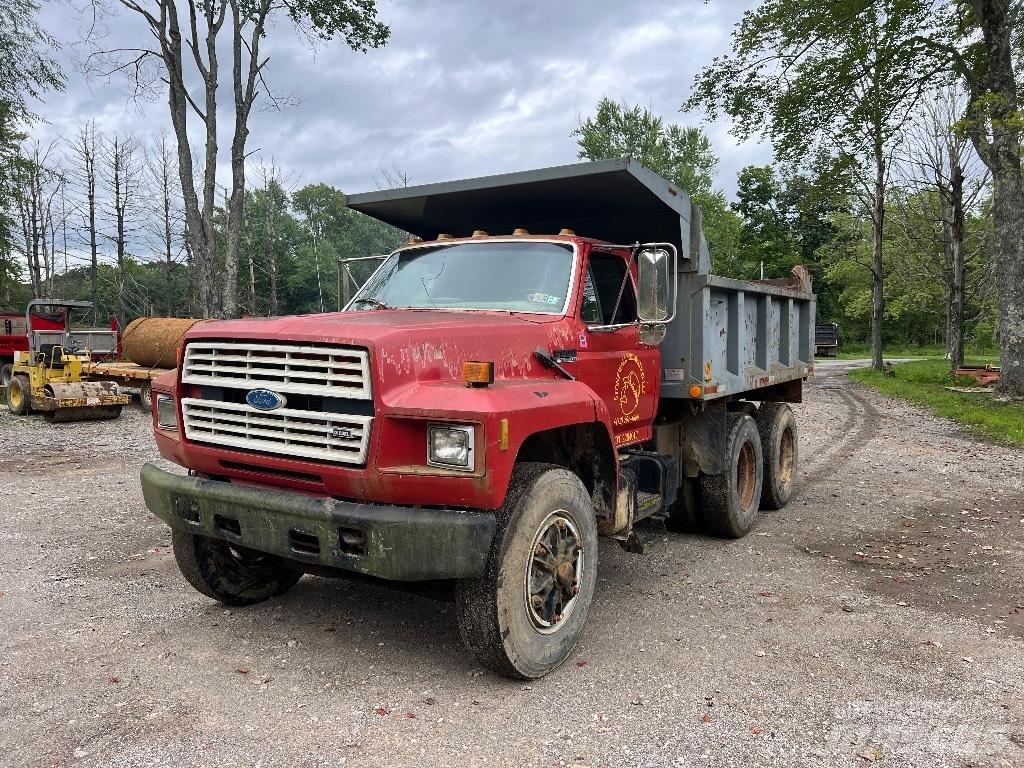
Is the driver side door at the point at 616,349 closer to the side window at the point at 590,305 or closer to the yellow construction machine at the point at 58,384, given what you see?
the side window at the point at 590,305

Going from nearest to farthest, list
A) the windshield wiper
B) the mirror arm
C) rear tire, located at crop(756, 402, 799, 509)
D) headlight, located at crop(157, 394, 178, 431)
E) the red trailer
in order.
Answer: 1. headlight, located at crop(157, 394, 178, 431)
2. the windshield wiper
3. the mirror arm
4. rear tire, located at crop(756, 402, 799, 509)
5. the red trailer

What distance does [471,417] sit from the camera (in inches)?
130

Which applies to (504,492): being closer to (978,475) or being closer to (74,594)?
(74,594)

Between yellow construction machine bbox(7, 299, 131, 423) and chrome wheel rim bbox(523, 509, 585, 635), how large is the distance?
45.5 feet

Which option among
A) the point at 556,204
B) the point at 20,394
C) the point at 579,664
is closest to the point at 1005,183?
the point at 556,204

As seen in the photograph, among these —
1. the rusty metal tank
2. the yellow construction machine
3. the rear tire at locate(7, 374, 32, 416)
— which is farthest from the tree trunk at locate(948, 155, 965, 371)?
the rear tire at locate(7, 374, 32, 416)

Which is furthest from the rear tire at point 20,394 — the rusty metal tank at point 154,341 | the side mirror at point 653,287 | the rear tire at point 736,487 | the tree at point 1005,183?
the tree at point 1005,183

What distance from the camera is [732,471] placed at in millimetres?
6562

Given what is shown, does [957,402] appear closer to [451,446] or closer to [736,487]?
[736,487]

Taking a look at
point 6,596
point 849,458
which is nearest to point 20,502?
point 6,596

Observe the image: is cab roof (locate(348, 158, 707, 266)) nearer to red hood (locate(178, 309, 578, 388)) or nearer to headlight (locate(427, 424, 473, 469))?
red hood (locate(178, 309, 578, 388))

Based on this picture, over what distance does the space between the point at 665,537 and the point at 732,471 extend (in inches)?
33.3

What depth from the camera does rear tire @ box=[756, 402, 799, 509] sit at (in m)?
7.67

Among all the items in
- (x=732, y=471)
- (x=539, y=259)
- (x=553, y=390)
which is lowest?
(x=732, y=471)
